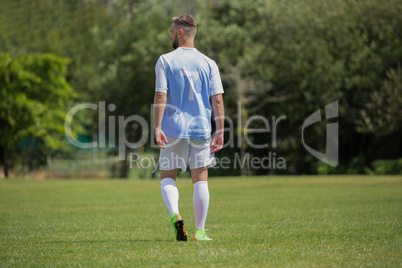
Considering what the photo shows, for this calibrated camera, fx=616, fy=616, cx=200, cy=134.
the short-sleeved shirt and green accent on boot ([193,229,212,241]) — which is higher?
the short-sleeved shirt

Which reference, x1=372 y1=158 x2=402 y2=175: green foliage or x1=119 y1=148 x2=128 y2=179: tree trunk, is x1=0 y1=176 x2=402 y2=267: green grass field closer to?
x1=372 y1=158 x2=402 y2=175: green foliage

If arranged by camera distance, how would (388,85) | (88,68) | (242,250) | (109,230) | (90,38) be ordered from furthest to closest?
(90,38) < (88,68) < (388,85) < (109,230) < (242,250)

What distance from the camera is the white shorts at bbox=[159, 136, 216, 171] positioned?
7520mm

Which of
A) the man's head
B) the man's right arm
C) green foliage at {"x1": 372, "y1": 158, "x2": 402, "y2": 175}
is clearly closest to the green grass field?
the man's right arm

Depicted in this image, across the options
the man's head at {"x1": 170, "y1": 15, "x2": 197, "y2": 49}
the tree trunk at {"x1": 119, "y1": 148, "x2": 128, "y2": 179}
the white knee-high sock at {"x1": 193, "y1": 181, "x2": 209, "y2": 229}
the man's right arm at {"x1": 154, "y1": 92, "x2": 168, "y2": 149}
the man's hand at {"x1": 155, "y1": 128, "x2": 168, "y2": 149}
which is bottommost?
the tree trunk at {"x1": 119, "y1": 148, "x2": 128, "y2": 179}

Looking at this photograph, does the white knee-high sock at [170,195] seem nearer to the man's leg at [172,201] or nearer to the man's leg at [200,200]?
the man's leg at [172,201]

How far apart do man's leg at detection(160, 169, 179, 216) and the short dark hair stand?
6.02 feet

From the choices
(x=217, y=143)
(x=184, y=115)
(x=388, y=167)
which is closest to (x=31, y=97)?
(x=388, y=167)

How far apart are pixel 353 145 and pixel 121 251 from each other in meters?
40.7

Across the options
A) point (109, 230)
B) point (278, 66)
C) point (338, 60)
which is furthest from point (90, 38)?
point (109, 230)

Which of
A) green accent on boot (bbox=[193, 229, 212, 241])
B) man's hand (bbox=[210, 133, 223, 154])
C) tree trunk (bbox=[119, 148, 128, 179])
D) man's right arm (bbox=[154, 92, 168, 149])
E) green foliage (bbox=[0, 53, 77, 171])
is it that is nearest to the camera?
man's right arm (bbox=[154, 92, 168, 149])

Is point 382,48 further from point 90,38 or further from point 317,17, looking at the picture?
point 90,38

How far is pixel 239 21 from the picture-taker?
51156 mm

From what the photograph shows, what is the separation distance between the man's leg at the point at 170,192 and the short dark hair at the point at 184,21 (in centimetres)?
183
